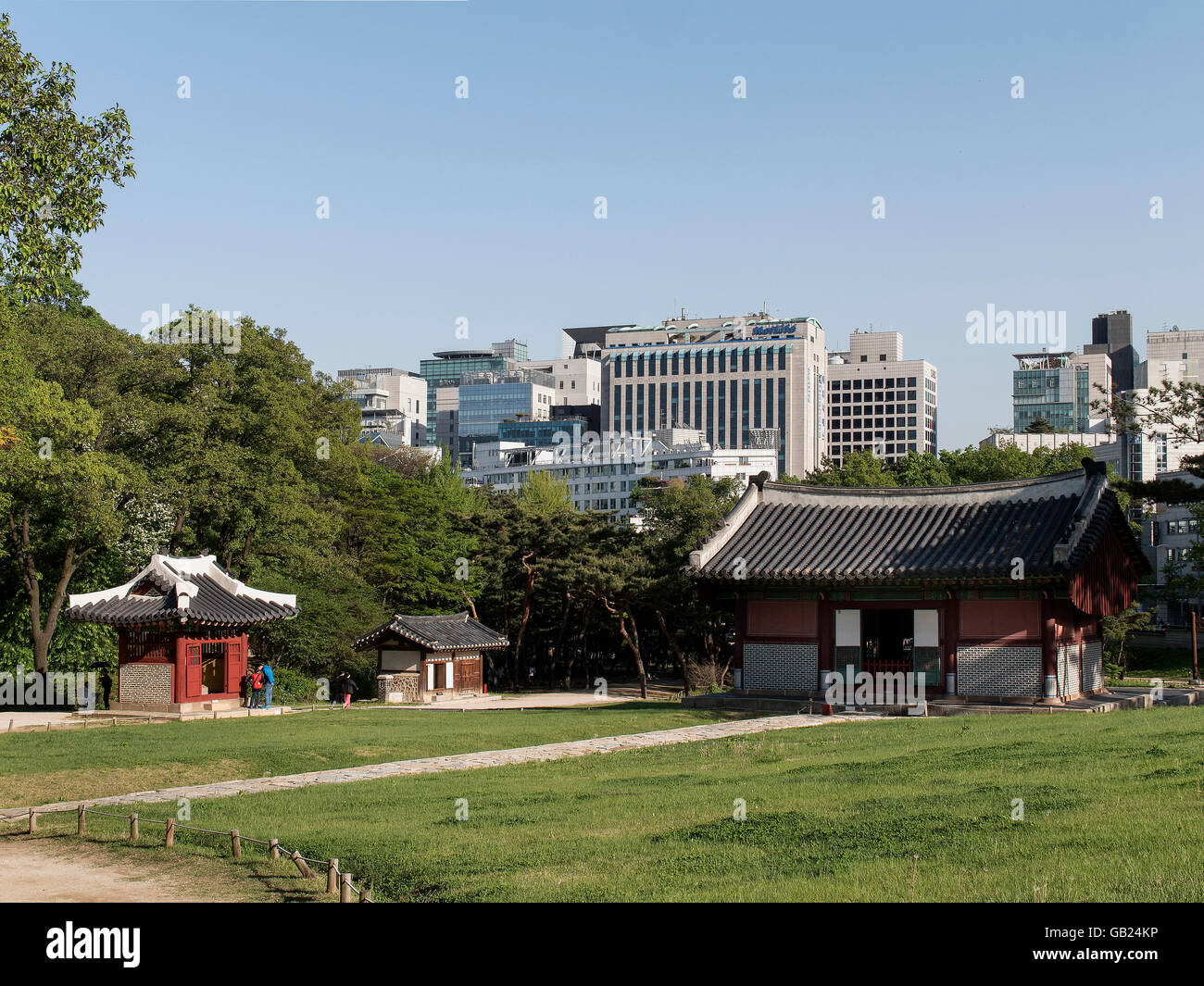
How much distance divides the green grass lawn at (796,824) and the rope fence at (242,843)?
27 cm

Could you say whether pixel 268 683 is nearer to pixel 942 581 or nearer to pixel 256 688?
pixel 256 688

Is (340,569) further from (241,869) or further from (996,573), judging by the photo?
(241,869)

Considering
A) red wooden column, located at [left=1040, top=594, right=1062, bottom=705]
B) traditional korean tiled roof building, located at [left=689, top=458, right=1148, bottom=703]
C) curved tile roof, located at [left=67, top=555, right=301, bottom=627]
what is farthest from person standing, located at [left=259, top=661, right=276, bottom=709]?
red wooden column, located at [left=1040, top=594, right=1062, bottom=705]

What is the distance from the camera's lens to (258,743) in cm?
2527

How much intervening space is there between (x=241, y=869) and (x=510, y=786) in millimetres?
5921

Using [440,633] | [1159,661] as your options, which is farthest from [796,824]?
[1159,661]

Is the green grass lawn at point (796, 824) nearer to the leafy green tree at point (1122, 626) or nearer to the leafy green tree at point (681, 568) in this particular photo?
the leafy green tree at point (1122, 626)

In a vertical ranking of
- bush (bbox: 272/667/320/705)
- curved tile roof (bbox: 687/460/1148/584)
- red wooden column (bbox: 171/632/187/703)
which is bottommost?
bush (bbox: 272/667/320/705)

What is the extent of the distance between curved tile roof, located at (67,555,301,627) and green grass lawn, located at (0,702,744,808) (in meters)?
4.40

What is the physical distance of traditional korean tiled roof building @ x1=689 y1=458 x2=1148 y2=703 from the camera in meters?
31.2

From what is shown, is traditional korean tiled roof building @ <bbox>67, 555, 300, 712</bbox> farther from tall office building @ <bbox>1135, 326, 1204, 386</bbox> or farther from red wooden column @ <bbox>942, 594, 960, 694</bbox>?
tall office building @ <bbox>1135, 326, 1204, 386</bbox>

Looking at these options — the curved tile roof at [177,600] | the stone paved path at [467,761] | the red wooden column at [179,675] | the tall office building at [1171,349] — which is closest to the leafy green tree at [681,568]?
the curved tile roof at [177,600]
